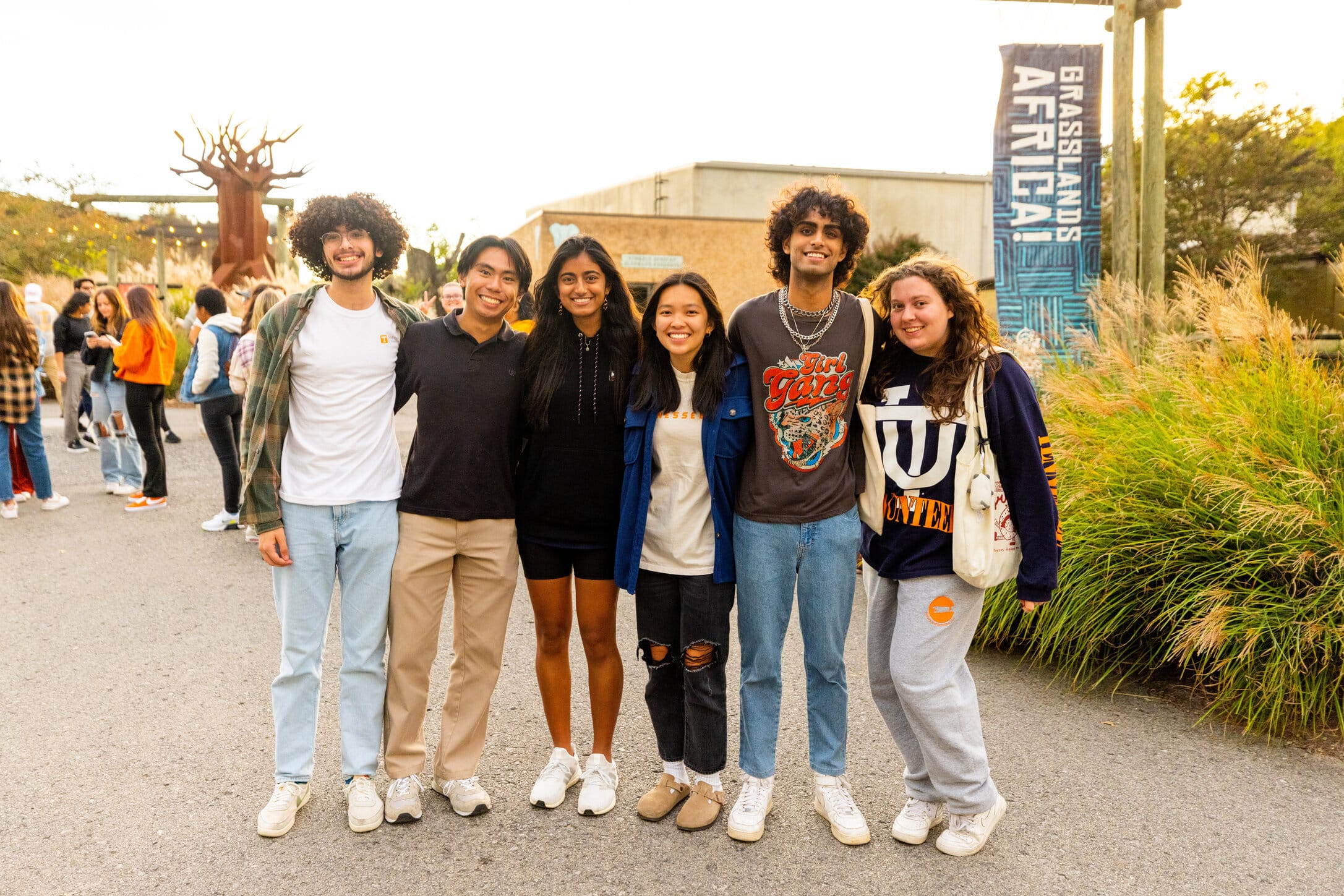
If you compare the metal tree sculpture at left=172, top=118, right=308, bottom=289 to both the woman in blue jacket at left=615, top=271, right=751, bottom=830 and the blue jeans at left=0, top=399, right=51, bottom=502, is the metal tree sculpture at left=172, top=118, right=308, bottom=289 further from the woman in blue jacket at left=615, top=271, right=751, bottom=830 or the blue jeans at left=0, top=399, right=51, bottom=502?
the woman in blue jacket at left=615, top=271, right=751, bottom=830

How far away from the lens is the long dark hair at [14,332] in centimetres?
810

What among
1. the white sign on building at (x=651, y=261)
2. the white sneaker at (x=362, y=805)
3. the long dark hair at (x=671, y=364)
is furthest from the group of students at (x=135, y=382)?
the white sign on building at (x=651, y=261)

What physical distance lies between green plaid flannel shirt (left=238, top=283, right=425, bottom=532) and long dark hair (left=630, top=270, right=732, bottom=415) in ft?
3.77

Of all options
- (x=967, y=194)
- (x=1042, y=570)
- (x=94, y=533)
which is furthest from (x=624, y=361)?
(x=967, y=194)

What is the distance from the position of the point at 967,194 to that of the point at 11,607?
33905 mm

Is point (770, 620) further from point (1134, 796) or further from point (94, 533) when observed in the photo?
point (94, 533)

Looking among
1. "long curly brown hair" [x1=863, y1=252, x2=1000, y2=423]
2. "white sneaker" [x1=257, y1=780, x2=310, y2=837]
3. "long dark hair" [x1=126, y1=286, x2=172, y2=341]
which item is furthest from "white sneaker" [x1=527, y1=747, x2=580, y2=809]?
"long dark hair" [x1=126, y1=286, x2=172, y2=341]

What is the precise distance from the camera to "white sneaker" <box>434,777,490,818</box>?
3.31 meters

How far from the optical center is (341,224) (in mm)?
3307

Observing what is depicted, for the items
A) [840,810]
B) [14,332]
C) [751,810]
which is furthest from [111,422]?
[840,810]

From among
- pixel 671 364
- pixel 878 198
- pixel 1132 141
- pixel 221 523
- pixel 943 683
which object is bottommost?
pixel 221 523

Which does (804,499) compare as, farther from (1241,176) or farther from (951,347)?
(1241,176)

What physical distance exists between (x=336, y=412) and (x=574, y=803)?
5.28 ft

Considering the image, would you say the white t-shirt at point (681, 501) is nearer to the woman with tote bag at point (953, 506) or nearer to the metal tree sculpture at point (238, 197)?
the woman with tote bag at point (953, 506)
